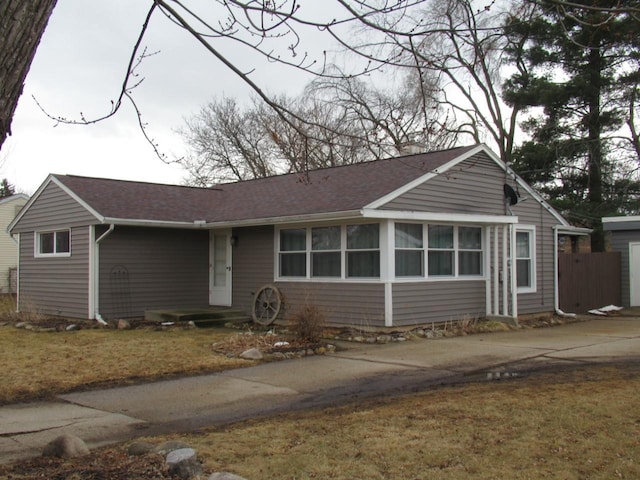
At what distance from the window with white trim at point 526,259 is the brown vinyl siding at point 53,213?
10513 millimetres

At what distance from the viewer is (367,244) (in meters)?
13.7

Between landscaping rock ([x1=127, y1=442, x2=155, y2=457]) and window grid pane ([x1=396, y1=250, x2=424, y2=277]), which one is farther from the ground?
window grid pane ([x1=396, y1=250, x2=424, y2=277])

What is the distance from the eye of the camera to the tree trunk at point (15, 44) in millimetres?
3107

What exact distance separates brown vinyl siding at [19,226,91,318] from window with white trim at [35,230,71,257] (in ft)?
0.52

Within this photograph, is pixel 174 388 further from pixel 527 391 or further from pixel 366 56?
pixel 366 56

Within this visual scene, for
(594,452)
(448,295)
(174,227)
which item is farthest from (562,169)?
(594,452)

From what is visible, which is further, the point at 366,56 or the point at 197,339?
the point at 197,339

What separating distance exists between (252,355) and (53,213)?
9.11 metres

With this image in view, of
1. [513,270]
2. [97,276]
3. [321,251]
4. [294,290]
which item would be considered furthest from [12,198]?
[513,270]

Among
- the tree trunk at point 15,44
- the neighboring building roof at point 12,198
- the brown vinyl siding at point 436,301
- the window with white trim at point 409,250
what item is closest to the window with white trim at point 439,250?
the window with white trim at point 409,250

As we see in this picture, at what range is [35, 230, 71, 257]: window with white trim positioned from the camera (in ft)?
55.1

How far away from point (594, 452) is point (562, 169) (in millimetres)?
21780

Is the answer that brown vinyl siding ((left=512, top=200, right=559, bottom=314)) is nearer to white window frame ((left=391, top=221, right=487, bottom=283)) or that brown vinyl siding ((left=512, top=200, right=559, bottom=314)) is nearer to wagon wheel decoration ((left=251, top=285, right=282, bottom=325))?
white window frame ((left=391, top=221, right=487, bottom=283))

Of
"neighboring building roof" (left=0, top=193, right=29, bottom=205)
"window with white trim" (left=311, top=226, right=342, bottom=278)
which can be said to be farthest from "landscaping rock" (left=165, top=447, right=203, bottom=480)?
"neighboring building roof" (left=0, top=193, right=29, bottom=205)
